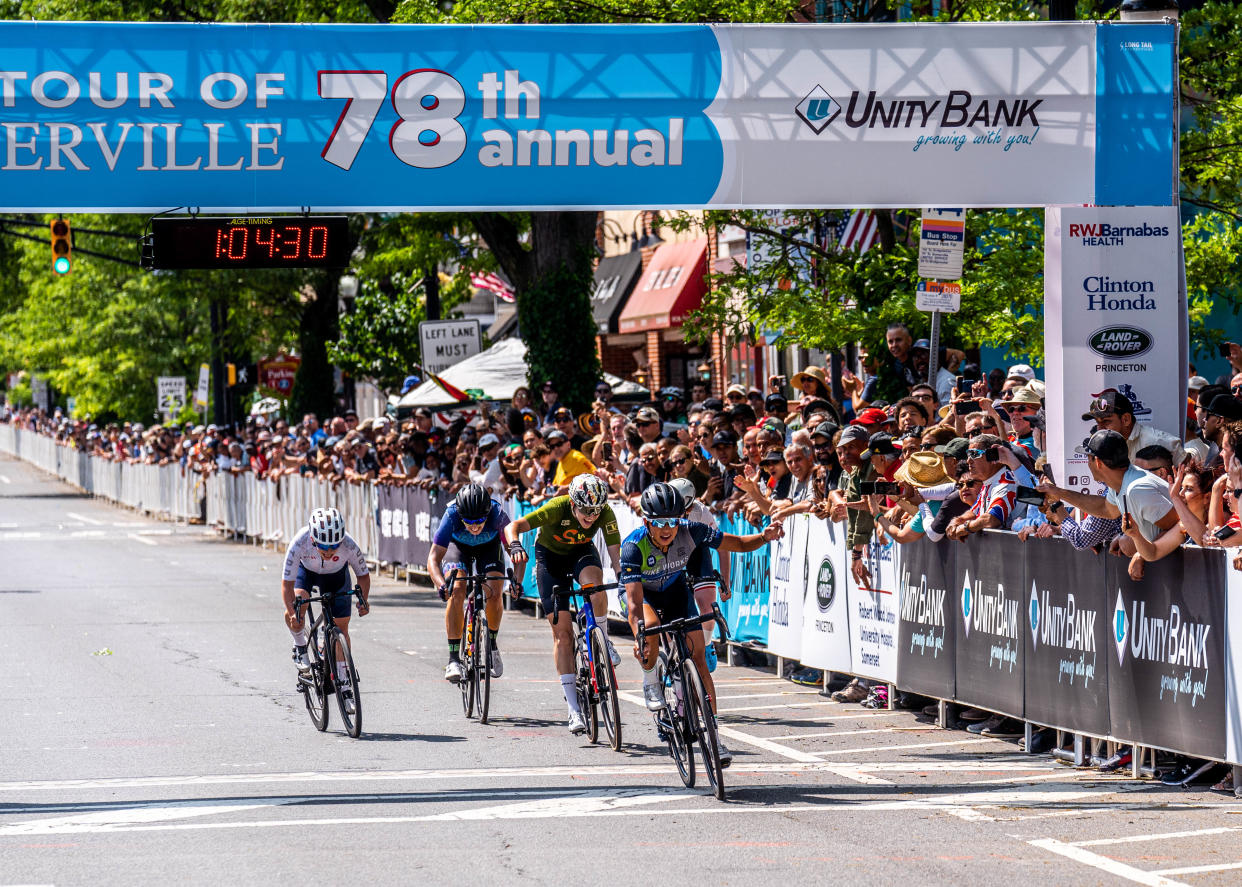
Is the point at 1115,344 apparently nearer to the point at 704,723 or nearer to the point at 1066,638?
the point at 1066,638

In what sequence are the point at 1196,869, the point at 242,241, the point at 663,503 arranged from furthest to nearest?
the point at 242,241 → the point at 663,503 → the point at 1196,869

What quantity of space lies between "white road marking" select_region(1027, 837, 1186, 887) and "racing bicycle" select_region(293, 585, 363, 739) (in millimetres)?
5404

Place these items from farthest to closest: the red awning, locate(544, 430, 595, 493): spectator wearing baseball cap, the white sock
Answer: the red awning → locate(544, 430, 595, 493): spectator wearing baseball cap → the white sock

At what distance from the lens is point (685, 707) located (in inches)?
412

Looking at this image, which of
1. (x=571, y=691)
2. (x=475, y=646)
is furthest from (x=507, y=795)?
(x=475, y=646)

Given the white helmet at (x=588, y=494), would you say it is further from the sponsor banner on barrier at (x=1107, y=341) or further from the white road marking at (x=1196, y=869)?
the white road marking at (x=1196, y=869)

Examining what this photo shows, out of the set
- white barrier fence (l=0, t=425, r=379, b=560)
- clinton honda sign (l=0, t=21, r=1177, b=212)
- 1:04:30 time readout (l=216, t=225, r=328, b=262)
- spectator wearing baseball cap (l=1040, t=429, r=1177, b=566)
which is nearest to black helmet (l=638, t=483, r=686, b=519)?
spectator wearing baseball cap (l=1040, t=429, r=1177, b=566)

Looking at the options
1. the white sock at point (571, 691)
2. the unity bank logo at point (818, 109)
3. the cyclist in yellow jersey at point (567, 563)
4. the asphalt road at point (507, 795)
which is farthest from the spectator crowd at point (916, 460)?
the unity bank logo at point (818, 109)

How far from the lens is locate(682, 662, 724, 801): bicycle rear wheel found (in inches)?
399

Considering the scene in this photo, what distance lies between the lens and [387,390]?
141 ft

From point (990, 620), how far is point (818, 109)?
140 inches

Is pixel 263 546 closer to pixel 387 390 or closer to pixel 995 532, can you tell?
pixel 387 390

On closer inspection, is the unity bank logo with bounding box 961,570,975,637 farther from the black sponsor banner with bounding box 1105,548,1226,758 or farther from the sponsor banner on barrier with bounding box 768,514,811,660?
the sponsor banner on barrier with bounding box 768,514,811,660

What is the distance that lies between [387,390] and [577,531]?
101 feet
